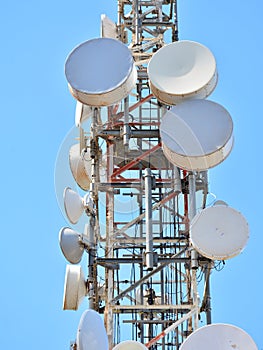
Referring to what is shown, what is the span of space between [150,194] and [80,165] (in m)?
2.38

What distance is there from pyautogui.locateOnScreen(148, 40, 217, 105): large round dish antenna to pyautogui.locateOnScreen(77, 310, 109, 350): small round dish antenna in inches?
181

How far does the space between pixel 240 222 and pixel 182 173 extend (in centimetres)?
232

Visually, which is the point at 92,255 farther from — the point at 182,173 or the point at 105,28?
the point at 105,28

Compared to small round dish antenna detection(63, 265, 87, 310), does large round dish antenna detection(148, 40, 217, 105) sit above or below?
above

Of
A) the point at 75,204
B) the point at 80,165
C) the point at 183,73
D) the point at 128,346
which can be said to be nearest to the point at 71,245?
the point at 75,204

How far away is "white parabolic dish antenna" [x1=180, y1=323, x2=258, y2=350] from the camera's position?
14906mm

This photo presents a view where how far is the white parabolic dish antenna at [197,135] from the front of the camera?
15766mm

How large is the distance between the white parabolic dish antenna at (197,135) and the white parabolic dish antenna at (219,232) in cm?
93

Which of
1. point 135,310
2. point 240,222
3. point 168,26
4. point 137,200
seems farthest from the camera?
point 168,26

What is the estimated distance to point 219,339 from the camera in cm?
1501

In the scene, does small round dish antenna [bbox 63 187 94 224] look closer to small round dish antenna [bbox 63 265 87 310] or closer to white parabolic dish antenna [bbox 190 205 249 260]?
small round dish antenna [bbox 63 265 87 310]

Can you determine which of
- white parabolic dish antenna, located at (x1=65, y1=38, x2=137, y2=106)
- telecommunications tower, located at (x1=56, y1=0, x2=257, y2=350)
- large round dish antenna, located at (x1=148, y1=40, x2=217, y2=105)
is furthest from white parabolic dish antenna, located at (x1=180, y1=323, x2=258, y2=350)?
white parabolic dish antenna, located at (x1=65, y1=38, x2=137, y2=106)

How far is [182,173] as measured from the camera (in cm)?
1745

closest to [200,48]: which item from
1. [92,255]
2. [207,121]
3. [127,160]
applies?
[207,121]
